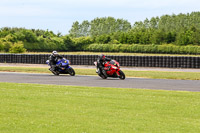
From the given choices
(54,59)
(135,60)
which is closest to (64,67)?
(54,59)

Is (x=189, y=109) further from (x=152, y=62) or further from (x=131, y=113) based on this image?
(x=152, y=62)

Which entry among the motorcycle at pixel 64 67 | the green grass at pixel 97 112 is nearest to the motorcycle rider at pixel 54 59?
the motorcycle at pixel 64 67

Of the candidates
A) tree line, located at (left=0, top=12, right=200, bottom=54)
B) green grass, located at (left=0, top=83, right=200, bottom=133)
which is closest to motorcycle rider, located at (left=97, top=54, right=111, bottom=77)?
green grass, located at (left=0, top=83, right=200, bottom=133)

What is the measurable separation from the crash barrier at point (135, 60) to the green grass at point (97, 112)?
22450mm

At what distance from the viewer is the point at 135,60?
4062 cm

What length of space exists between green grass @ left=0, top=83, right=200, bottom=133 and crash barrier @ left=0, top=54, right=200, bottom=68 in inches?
884

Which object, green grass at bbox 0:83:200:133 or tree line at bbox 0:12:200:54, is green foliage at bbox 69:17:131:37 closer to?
tree line at bbox 0:12:200:54

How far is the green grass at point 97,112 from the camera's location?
9.17 m

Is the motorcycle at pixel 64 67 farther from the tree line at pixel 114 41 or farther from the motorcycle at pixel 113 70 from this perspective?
the tree line at pixel 114 41

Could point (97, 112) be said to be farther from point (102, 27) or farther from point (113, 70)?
point (102, 27)

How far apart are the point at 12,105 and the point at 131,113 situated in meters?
3.42

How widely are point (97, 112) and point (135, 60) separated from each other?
96.8ft

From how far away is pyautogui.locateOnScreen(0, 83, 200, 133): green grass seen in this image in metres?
9.17

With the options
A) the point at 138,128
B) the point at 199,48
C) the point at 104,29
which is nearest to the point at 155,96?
the point at 138,128
